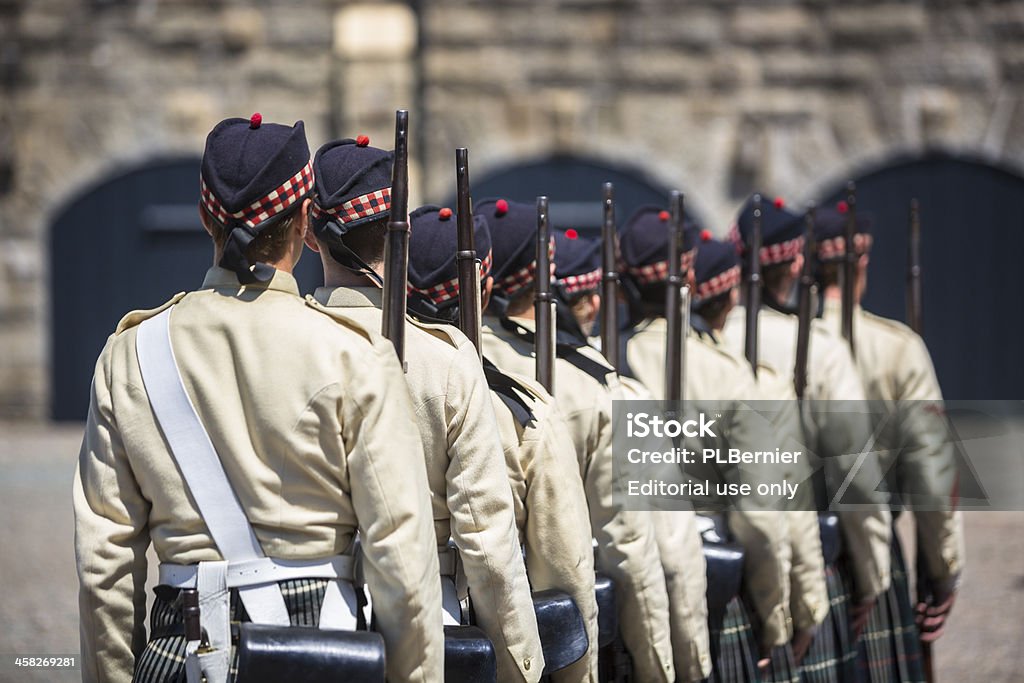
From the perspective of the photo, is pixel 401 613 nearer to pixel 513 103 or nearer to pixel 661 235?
pixel 661 235

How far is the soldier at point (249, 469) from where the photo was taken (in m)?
2.46

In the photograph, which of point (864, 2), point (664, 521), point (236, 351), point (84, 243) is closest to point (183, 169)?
point (84, 243)

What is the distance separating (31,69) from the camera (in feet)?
41.0

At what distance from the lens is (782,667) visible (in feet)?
14.4

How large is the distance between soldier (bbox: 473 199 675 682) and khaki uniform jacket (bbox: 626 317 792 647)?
643 mm

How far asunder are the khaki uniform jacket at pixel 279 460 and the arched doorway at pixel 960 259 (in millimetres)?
10237

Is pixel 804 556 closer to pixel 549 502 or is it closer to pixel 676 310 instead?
pixel 676 310

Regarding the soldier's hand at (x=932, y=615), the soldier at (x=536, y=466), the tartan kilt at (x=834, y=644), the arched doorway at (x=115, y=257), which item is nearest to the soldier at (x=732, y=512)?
the tartan kilt at (x=834, y=644)

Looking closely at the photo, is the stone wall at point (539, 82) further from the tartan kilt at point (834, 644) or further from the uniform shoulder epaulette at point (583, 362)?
the uniform shoulder epaulette at point (583, 362)

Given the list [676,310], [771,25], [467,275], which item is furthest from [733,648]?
[771,25]

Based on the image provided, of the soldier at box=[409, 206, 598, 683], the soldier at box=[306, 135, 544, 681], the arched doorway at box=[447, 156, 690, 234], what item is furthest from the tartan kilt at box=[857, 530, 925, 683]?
the arched doorway at box=[447, 156, 690, 234]

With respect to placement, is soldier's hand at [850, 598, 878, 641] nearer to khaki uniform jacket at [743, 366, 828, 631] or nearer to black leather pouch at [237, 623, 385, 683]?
khaki uniform jacket at [743, 366, 828, 631]

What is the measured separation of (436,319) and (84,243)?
10246 mm

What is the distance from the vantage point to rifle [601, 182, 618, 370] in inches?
162
